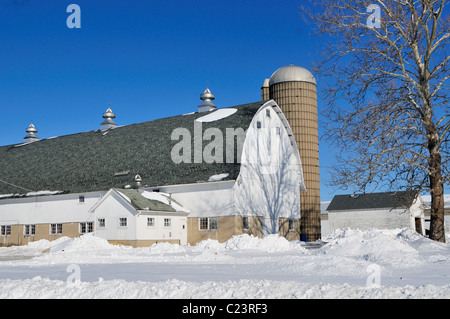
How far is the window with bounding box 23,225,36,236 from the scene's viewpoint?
38.8 meters

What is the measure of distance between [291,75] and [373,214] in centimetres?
2458

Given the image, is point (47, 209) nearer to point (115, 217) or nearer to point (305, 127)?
point (115, 217)

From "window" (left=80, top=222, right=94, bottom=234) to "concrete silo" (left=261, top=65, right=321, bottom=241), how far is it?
1744cm

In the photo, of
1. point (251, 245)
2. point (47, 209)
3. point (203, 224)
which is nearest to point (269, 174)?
point (203, 224)

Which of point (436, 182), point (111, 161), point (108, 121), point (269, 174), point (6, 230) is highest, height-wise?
point (108, 121)

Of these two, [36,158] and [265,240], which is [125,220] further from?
[36,158]

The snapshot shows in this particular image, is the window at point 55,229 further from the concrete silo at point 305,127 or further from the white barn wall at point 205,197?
the concrete silo at point 305,127

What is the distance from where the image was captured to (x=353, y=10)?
18062 millimetres

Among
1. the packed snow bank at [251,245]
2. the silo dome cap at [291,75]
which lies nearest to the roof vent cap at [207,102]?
the silo dome cap at [291,75]

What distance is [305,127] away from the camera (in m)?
41.7

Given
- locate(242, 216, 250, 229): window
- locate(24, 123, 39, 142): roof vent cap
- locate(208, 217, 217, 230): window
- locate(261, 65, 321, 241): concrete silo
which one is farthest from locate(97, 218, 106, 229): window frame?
locate(24, 123, 39, 142): roof vent cap

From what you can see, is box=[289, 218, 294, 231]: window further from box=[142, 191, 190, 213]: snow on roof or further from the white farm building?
box=[142, 191, 190, 213]: snow on roof
